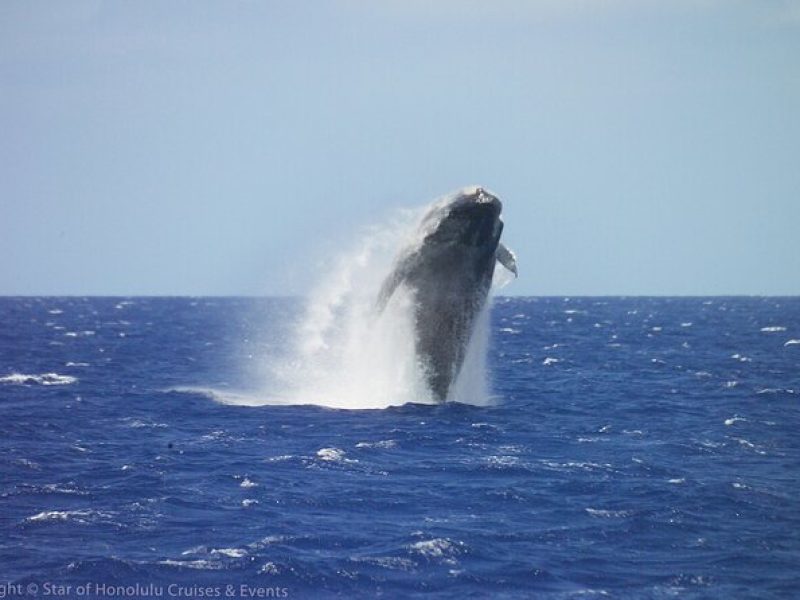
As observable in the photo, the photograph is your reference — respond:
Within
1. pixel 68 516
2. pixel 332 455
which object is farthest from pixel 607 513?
pixel 68 516

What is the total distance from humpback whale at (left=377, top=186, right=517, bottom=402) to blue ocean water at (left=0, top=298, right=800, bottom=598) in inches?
69.8

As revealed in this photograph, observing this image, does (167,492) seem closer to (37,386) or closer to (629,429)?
(629,429)

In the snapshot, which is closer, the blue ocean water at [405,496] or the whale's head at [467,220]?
the blue ocean water at [405,496]

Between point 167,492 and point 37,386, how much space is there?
2116cm

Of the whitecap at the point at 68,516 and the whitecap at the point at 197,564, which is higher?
the whitecap at the point at 68,516

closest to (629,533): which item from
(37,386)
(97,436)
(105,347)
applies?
(97,436)

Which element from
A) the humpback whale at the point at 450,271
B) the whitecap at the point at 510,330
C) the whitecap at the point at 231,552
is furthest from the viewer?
the whitecap at the point at 510,330

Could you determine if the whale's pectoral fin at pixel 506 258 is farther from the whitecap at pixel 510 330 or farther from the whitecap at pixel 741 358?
the whitecap at pixel 510 330

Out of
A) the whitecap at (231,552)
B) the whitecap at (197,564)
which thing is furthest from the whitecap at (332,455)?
the whitecap at (197,564)

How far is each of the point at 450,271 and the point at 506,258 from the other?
172 cm

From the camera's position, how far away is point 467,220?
939 inches

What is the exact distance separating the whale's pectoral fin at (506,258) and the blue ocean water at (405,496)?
13.4 feet

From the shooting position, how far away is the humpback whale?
78.5ft

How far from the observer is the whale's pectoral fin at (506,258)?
83.8 ft
